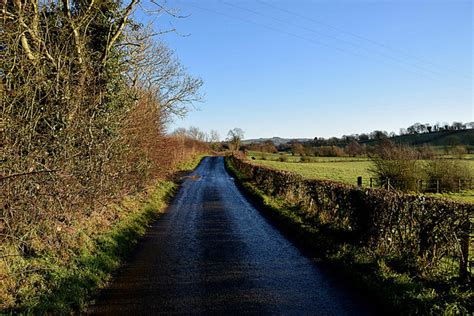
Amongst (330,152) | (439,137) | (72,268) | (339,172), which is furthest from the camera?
(439,137)

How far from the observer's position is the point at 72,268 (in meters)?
7.00

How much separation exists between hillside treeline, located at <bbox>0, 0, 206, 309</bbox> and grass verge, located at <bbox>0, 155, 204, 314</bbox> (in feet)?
0.15

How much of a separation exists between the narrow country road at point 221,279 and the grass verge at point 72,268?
350mm

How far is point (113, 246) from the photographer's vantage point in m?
8.98

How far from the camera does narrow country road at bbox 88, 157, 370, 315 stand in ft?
19.1

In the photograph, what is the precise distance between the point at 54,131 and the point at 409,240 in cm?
813

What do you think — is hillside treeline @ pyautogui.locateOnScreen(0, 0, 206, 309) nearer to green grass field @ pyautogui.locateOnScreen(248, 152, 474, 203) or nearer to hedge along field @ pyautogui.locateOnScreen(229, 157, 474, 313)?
hedge along field @ pyautogui.locateOnScreen(229, 157, 474, 313)

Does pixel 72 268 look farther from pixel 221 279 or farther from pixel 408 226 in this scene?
pixel 408 226

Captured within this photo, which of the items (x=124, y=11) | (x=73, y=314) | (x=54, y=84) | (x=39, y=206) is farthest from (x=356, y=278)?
(x=124, y=11)

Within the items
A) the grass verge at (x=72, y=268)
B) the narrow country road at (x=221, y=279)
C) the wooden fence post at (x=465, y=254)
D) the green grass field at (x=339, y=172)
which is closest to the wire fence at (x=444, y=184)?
the green grass field at (x=339, y=172)

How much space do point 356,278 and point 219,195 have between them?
14.8 meters

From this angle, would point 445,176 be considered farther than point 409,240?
Yes


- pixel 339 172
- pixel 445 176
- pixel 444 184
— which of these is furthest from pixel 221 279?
pixel 339 172

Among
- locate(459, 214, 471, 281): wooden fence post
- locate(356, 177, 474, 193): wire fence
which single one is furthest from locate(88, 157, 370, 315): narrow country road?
locate(356, 177, 474, 193): wire fence
